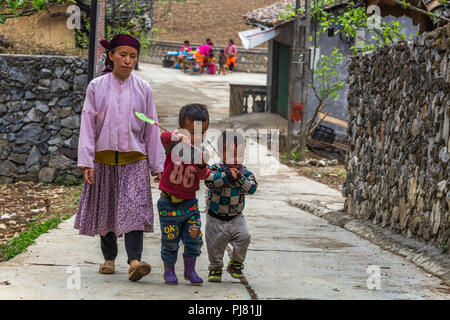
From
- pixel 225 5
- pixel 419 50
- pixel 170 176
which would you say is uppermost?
pixel 225 5

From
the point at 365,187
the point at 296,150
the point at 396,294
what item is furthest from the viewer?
the point at 296,150

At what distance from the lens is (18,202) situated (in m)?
10.7

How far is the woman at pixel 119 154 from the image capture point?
5.00 metres

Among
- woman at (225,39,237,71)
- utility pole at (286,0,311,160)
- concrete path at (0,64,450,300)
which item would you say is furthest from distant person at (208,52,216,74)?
concrete path at (0,64,450,300)

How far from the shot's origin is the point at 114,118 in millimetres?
5020

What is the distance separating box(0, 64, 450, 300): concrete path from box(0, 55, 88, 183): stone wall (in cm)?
361

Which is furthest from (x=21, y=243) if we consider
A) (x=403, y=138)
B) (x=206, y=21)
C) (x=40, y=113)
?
(x=206, y=21)

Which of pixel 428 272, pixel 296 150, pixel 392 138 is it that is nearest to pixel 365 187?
pixel 392 138

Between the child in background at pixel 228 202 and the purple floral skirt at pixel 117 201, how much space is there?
504 millimetres

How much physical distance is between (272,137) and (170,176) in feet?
47.4

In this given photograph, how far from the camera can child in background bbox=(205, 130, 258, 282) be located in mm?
4887

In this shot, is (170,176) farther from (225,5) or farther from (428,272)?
(225,5)

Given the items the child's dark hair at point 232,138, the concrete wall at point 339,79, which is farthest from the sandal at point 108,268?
the concrete wall at point 339,79

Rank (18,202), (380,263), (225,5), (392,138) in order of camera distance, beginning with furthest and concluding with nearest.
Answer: (225,5) < (18,202) < (392,138) < (380,263)
